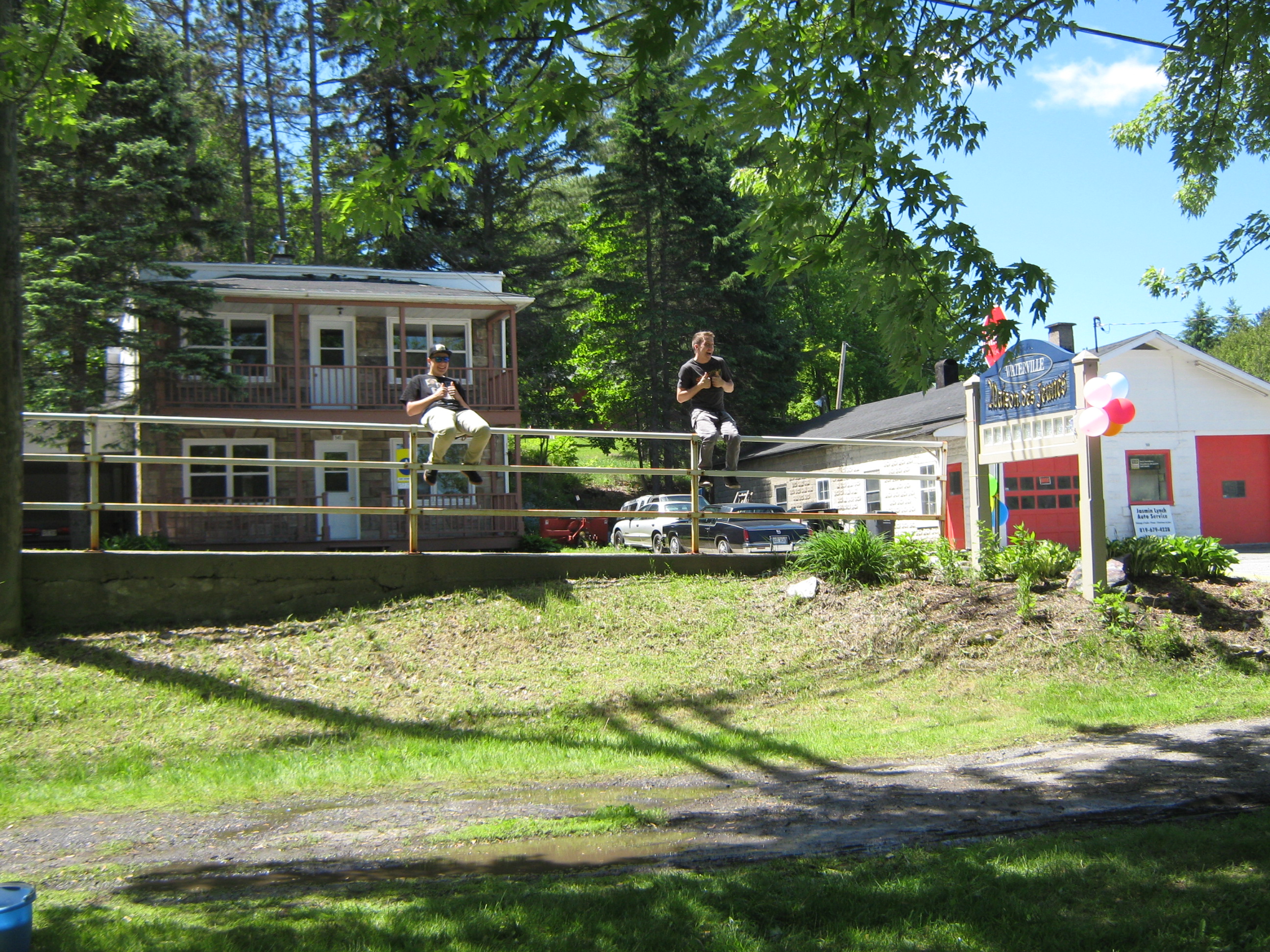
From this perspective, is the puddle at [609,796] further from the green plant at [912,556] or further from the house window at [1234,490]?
the house window at [1234,490]

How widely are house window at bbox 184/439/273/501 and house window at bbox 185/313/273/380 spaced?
1609 millimetres

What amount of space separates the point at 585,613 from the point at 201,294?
13.9 meters

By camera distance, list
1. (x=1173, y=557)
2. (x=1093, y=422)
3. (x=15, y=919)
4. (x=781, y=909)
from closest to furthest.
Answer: (x=15, y=919)
(x=781, y=909)
(x=1093, y=422)
(x=1173, y=557)

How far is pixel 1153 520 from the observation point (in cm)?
2150

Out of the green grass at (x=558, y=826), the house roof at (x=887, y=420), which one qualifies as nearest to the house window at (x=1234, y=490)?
the house roof at (x=887, y=420)

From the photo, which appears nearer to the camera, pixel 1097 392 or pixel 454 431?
pixel 454 431

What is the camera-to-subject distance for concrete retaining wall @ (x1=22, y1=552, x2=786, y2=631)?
7.71 metres

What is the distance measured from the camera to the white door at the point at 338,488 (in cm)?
2067

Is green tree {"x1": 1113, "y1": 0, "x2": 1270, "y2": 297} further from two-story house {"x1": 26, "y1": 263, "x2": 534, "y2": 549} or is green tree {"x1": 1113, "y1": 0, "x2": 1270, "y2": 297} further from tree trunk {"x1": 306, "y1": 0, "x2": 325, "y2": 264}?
tree trunk {"x1": 306, "y1": 0, "x2": 325, "y2": 264}

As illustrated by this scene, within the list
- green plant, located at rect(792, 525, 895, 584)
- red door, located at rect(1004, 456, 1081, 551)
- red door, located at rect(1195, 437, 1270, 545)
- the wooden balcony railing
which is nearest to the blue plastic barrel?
green plant, located at rect(792, 525, 895, 584)

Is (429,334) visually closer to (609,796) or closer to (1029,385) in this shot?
(1029,385)

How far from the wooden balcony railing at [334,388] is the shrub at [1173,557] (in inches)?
570

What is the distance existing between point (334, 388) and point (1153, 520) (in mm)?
18872

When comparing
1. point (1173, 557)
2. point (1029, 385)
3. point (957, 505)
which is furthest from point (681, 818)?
point (957, 505)
